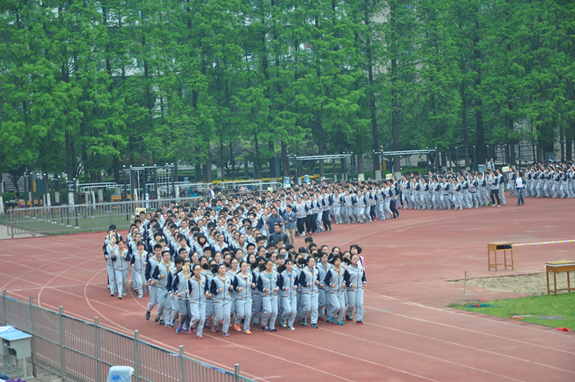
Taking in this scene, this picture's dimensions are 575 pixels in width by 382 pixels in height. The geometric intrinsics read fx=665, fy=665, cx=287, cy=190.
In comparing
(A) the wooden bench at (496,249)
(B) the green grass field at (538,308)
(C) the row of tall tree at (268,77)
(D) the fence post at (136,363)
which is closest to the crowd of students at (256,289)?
(B) the green grass field at (538,308)

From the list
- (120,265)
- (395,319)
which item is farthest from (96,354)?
(120,265)

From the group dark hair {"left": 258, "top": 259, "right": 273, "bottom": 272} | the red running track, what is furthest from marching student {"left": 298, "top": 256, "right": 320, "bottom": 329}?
dark hair {"left": 258, "top": 259, "right": 273, "bottom": 272}

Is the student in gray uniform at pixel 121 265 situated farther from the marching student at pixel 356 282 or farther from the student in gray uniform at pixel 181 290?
the marching student at pixel 356 282

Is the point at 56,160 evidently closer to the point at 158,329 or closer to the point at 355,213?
the point at 355,213

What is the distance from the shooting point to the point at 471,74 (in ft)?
163

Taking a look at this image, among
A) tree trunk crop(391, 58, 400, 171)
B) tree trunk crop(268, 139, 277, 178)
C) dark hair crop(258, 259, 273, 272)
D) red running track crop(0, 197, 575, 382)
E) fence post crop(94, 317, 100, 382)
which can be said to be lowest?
red running track crop(0, 197, 575, 382)

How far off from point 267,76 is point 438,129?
13.2 m

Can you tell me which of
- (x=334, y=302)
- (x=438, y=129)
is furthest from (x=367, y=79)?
(x=334, y=302)

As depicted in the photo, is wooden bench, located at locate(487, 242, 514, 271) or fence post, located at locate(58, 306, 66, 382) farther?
wooden bench, located at locate(487, 242, 514, 271)

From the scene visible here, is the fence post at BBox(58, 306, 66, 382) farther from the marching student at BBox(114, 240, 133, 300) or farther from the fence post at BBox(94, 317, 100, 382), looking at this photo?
the marching student at BBox(114, 240, 133, 300)

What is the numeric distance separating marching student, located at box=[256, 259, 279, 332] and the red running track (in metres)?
0.37

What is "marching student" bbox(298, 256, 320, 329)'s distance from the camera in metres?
14.3

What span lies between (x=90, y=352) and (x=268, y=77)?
127ft

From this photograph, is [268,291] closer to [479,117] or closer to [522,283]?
[522,283]
